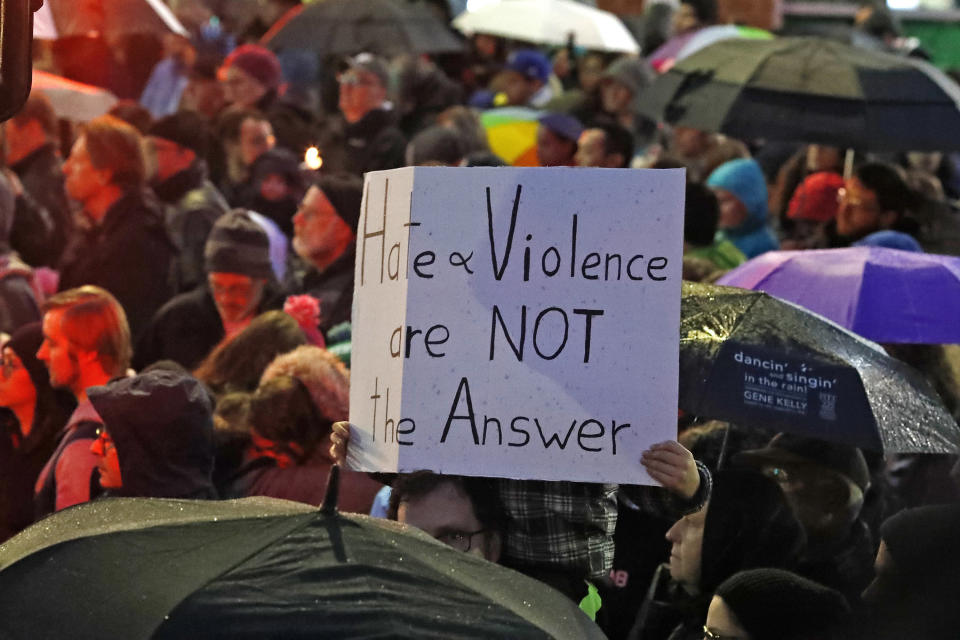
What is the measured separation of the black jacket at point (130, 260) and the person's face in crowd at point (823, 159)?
4.13 metres

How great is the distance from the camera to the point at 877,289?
5477mm

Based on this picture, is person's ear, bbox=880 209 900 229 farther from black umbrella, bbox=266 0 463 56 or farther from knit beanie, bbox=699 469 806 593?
black umbrella, bbox=266 0 463 56

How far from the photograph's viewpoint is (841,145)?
738cm

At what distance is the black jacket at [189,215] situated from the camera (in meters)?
→ 7.67

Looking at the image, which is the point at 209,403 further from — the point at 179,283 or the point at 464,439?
the point at 179,283

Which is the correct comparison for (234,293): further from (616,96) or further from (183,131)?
(616,96)

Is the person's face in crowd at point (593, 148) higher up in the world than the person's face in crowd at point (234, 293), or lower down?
higher up

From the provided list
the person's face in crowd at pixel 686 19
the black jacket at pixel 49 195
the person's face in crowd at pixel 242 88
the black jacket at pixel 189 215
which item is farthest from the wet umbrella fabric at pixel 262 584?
the person's face in crowd at pixel 686 19

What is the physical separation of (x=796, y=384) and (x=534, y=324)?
4.34 ft

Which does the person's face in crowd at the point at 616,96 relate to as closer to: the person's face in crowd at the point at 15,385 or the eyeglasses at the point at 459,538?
the person's face in crowd at the point at 15,385

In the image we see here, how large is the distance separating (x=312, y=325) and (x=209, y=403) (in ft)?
5.43

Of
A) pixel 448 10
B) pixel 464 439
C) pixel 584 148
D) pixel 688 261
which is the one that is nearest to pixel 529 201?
pixel 464 439

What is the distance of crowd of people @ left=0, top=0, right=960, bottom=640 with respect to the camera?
3561 millimetres

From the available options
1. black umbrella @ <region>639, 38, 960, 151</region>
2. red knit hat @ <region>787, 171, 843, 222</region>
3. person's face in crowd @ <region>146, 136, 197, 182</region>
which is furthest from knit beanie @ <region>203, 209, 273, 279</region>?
red knit hat @ <region>787, 171, 843, 222</region>
